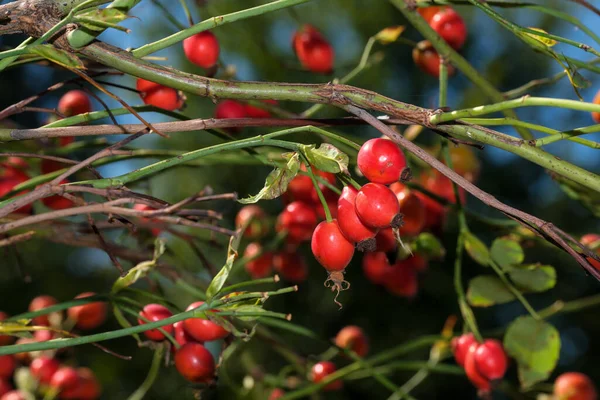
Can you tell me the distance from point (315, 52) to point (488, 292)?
1.27 feet

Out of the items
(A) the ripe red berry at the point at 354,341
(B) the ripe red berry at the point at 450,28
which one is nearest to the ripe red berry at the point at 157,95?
(B) the ripe red berry at the point at 450,28

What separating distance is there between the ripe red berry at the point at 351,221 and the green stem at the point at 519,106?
0.07 m

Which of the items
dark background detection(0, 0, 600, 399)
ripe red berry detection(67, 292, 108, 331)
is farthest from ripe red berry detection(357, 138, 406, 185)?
dark background detection(0, 0, 600, 399)

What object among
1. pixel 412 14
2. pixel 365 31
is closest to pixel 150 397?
pixel 365 31

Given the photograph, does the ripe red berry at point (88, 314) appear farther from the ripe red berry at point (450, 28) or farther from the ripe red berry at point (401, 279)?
the ripe red berry at point (450, 28)

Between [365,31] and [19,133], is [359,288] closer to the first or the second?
[365,31]

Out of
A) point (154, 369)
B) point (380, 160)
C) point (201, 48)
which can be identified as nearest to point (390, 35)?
point (201, 48)

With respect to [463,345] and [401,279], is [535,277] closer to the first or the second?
[463,345]

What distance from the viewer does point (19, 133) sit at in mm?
392

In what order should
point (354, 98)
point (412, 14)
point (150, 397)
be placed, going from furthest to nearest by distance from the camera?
1. point (150, 397)
2. point (412, 14)
3. point (354, 98)

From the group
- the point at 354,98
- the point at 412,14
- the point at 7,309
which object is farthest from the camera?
the point at 7,309

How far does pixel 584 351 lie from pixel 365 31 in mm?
1144

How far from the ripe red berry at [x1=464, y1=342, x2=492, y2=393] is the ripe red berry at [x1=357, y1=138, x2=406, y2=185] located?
290mm

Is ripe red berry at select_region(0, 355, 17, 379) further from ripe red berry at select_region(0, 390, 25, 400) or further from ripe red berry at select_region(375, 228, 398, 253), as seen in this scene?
ripe red berry at select_region(375, 228, 398, 253)
